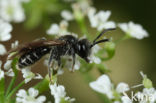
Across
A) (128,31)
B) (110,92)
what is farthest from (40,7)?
(110,92)

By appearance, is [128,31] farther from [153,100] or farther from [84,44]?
[153,100]

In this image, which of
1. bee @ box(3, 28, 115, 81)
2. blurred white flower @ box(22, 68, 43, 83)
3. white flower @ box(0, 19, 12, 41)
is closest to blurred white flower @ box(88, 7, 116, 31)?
bee @ box(3, 28, 115, 81)

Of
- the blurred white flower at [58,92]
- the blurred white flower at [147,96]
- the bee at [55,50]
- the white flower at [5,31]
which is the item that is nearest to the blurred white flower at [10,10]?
the white flower at [5,31]

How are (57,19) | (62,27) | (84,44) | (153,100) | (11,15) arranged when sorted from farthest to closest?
(57,19) < (11,15) < (62,27) < (84,44) < (153,100)

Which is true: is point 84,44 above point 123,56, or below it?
below

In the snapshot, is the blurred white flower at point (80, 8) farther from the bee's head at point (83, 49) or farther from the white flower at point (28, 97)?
the white flower at point (28, 97)

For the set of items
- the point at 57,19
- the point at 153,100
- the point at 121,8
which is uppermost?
the point at 121,8

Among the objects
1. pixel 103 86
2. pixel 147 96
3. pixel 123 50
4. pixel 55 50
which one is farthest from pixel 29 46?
pixel 123 50
